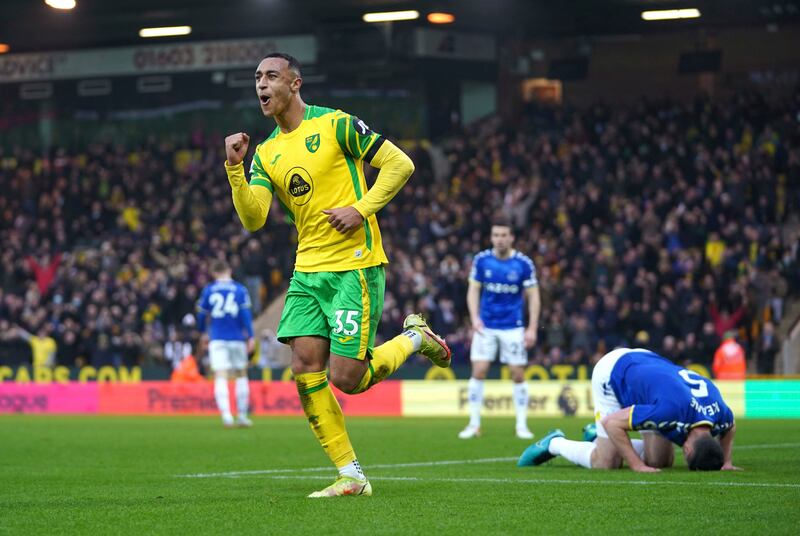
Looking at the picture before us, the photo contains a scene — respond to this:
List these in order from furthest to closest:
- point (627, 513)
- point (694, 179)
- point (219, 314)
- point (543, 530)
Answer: point (694, 179)
point (219, 314)
point (627, 513)
point (543, 530)

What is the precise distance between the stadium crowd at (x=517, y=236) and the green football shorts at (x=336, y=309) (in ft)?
53.0

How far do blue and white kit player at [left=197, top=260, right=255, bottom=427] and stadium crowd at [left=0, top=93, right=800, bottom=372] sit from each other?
769 cm

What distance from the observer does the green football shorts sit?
7727mm

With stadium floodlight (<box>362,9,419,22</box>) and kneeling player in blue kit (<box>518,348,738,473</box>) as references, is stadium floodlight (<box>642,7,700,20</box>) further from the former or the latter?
kneeling player in blue kit (<box>518,348,738,473</box>)

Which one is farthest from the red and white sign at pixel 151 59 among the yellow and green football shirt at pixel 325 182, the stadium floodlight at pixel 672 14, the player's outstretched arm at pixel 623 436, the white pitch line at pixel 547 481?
the yellow and green football shirt at pixel 325 182

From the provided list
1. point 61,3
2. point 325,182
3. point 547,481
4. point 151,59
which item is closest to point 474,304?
point 547,481

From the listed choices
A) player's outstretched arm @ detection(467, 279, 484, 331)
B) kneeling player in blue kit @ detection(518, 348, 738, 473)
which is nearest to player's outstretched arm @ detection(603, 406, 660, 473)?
kneeling player in blue kit @ detection(518, 348, 738, 473)

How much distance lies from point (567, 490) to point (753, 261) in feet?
60.8

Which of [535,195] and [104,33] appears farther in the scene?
[104,33]

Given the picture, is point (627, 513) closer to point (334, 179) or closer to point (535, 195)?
point (334, 179)

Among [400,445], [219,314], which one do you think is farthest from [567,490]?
[219,314]

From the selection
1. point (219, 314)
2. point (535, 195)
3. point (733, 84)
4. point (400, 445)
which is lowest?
point (400, 445)

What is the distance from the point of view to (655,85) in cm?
3522

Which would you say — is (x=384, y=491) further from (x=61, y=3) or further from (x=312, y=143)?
(x=61, y=3)
